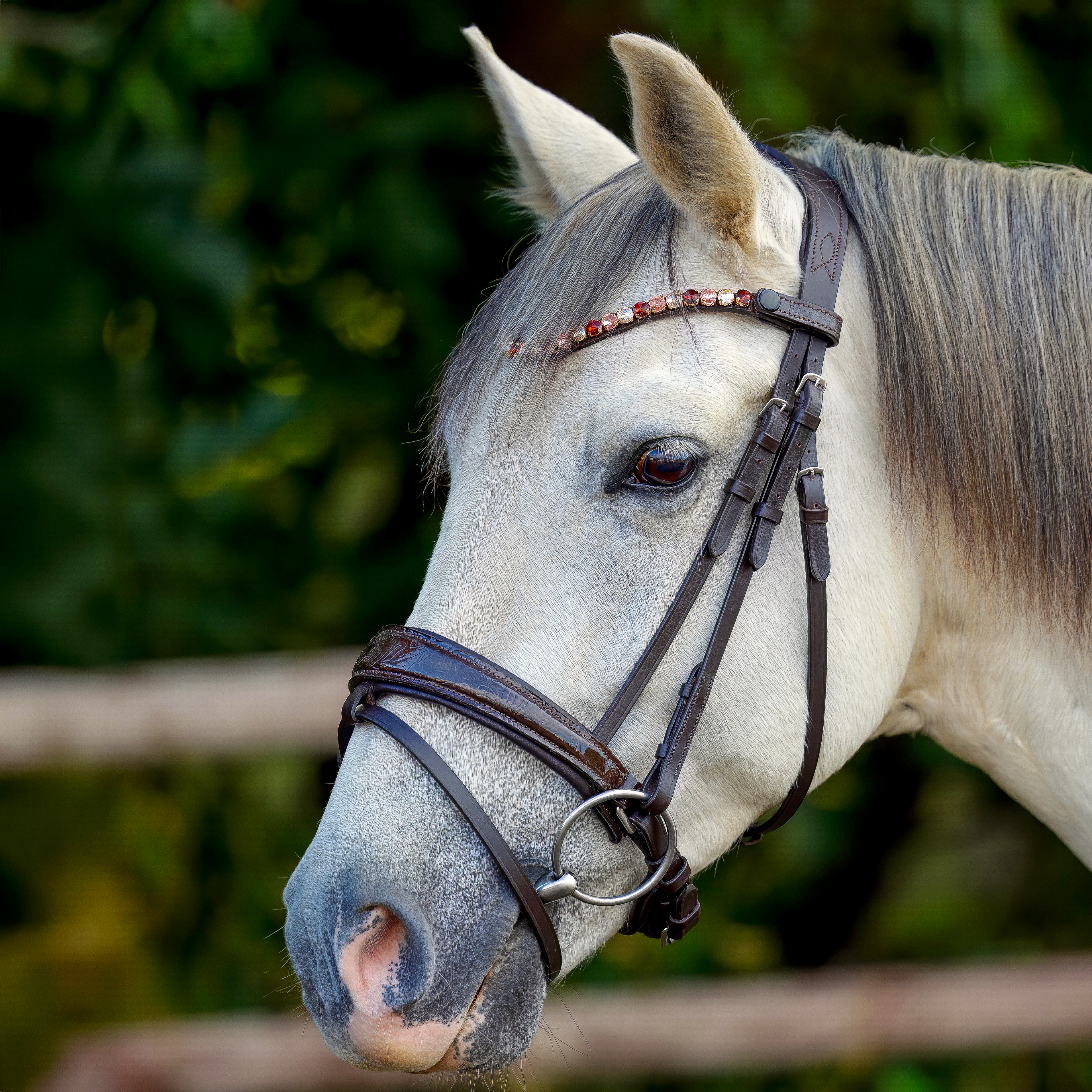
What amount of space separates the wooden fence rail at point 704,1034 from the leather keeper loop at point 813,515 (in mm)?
1544

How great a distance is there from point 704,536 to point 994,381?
40 cm

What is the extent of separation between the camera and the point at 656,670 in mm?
1089

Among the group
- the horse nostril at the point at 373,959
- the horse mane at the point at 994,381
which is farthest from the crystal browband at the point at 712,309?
the horse nostril at the point at 373,959

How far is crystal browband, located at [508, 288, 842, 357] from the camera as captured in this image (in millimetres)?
1131

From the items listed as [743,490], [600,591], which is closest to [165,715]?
[600,591]

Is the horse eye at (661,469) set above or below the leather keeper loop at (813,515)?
above

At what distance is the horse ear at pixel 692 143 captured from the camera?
1062 mm

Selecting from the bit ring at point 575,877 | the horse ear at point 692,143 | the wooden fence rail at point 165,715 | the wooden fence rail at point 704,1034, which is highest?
the horse ear at point 692,143

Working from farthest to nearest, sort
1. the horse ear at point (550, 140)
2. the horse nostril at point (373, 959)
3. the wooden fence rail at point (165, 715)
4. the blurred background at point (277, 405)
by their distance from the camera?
the blurred background at point (277, 405)
the wooden fence rail at point (165, 715)
the horse ear at point (550, 140)
the horse nostril at point (373, 959)

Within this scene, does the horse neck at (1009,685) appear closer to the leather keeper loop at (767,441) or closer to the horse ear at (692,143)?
the leather keeper loop at (767,441)

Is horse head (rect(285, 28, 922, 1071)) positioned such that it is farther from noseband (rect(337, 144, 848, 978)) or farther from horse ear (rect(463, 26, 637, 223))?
horse ear (rect(463, 26, 637, 223))

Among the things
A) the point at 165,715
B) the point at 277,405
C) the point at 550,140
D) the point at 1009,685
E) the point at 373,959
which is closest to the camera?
the point at 373,959

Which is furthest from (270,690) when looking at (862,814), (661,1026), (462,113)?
(862,814)

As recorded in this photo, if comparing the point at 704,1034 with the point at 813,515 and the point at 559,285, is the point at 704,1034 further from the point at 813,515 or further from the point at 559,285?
the point at 559,285
